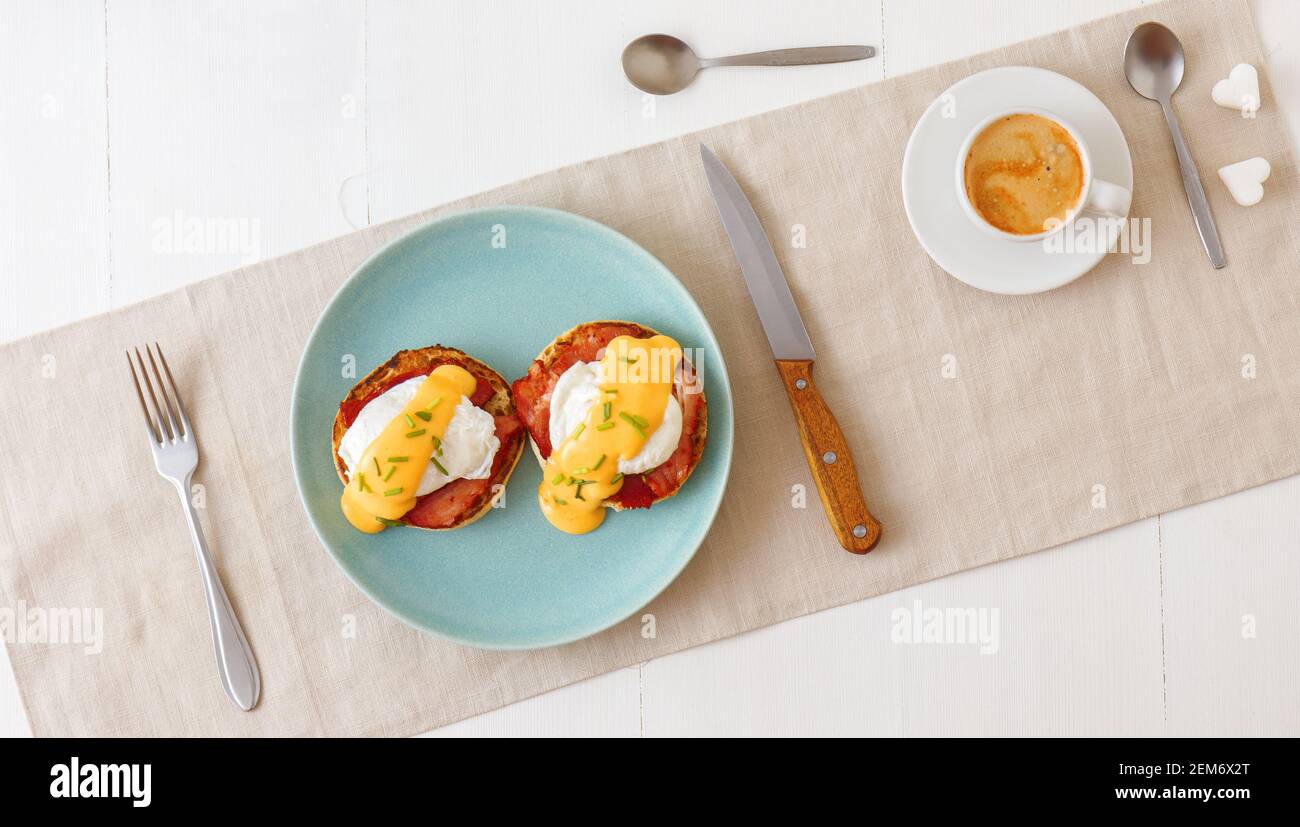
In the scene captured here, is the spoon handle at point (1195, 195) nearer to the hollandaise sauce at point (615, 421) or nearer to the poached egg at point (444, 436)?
the hollandaise sauce at point (615, 421)

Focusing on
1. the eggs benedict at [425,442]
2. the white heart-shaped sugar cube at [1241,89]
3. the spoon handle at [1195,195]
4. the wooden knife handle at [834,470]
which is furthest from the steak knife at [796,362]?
the white heart-shaped sugar cube at [1241,89]

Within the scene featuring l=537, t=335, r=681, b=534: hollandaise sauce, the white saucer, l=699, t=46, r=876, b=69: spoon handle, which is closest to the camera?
l=537, t=335, r=681, b=534: hollandaise sauce

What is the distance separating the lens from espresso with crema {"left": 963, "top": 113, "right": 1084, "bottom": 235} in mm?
1718

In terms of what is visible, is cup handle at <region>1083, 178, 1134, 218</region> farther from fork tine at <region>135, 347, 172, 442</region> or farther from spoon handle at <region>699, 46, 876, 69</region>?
fork tine at <region>135, 347, 172, 442</region>

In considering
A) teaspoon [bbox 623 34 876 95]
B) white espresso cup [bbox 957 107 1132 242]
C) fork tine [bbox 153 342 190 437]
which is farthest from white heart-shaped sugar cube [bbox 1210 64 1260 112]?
fork tine [bbox 153 342 190 437]

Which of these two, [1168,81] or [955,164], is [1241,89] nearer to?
[1168,81]

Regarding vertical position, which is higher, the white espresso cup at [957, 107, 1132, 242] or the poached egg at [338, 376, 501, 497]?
the white espresso cup at [957, 107, 1132, 242]

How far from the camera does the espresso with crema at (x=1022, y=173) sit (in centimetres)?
172

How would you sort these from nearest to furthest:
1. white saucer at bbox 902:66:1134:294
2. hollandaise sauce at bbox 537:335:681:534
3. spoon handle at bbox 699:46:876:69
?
hollandaise sauce at bbox 537:335:681:534 < white saucer at bbox 902:66:1134:294 < spoon handle at bbox 699:46:876:69

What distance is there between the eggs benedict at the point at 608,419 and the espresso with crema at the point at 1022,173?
649 millimetres

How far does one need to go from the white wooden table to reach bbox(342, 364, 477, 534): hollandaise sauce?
0.46 m

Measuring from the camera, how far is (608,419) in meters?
1.63
